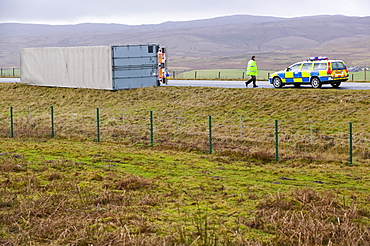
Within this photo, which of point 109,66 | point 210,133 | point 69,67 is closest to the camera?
point 210,133

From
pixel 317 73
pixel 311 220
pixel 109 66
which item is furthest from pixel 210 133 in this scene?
pixel 109 66

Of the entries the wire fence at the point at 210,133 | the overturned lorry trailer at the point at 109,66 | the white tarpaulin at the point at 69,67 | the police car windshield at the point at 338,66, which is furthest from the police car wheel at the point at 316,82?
the white tarpaulin at the point at 69,67

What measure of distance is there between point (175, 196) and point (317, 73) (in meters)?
19.9

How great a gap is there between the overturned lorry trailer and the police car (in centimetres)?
839

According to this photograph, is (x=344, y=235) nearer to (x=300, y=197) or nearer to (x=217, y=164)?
(x=300, y=197)

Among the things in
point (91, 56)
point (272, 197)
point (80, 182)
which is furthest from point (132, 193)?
point (91, 56)

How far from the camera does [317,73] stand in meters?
30.5

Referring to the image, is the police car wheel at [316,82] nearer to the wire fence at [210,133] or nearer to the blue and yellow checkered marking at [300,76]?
the blue and yellow checkered marking at [300,76]

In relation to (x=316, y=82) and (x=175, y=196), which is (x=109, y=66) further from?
(x=175, y=196)

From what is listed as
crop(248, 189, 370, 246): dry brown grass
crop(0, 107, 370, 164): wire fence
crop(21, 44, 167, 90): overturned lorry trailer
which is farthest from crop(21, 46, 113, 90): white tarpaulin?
crop(248, 189, 370, 246): dry brown grass

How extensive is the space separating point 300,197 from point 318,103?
1529 cm

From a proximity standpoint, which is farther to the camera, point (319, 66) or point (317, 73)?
point (319, 66)

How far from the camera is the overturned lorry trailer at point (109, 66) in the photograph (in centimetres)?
3491

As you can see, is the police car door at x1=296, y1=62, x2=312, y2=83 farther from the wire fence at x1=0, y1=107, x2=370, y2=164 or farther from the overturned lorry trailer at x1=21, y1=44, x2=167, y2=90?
the overturned lorry trailer at x1=21, y1=44, x2=167, y2=90
